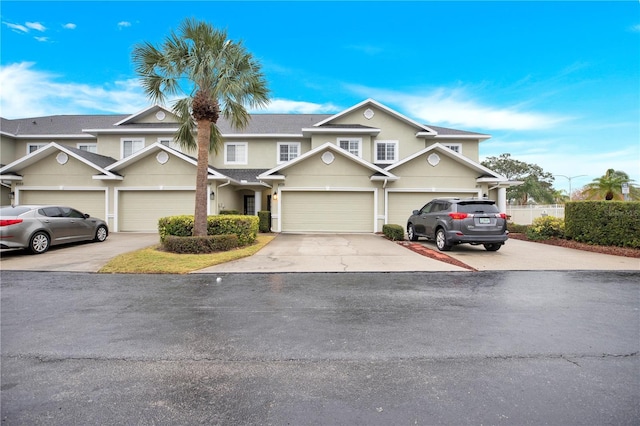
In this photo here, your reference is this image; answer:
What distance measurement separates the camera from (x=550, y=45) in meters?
14.6

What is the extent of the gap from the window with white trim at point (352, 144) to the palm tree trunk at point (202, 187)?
1089cm

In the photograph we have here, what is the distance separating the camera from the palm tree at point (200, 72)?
11.2 meters

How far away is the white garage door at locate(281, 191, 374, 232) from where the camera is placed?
17.0m

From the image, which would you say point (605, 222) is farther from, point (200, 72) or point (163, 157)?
point (163, 157)

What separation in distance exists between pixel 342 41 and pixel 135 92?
1044cm

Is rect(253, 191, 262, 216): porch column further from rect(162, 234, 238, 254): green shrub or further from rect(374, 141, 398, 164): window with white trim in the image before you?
rect(162, 234, 238, 254): green shrub

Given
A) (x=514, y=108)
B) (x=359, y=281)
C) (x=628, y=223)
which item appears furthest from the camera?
(x=514, y=108)

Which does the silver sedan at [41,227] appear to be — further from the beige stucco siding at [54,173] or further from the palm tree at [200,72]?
the beige stucco siding at [54,173]

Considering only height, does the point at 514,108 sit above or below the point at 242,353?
above

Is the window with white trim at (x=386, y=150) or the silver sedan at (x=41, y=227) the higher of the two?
the window with white trim at (x=386, y=150)

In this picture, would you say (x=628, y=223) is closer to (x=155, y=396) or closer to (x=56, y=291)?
(x=155, y=396)

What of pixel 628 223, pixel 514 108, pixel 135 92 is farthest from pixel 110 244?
pixel 514 108

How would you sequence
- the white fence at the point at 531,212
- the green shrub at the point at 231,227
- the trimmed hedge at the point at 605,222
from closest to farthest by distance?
1. the trimmed hedge at the point at 605,222
2. the green shrub at the point at 231,227
3. the white fence at the point at 531,212

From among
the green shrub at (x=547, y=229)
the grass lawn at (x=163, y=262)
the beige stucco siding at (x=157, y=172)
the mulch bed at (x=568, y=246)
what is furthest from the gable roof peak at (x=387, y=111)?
the grass lawn at (x=163, y=262)
